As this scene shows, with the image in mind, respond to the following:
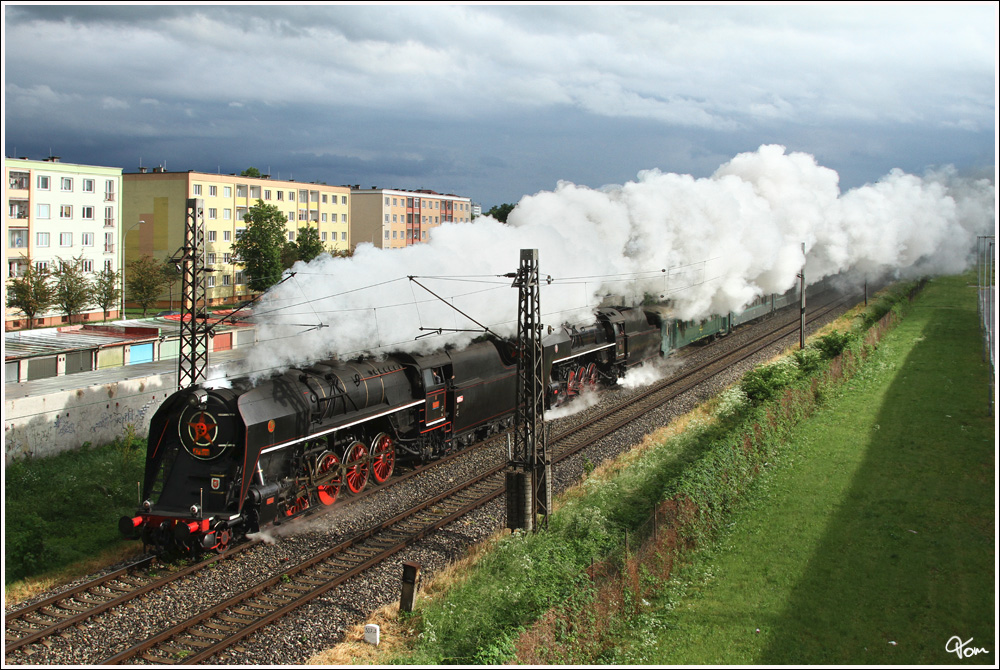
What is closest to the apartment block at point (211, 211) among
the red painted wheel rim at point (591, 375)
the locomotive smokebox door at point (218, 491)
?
the red painted wheel rim at point (591, 375)

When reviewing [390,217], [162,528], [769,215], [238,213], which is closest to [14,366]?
[162,528]

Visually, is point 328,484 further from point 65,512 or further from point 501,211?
point 501,211

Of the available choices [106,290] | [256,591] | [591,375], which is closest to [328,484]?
[256,591]

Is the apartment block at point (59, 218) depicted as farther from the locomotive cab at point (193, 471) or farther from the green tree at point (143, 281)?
the locomotive cab at point (193, 471)

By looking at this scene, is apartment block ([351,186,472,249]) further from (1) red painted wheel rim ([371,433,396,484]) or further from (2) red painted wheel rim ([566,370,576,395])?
(1) red painted wheel rim ([371,433,396,484])

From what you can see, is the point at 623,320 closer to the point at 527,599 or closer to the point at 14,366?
the point at 527,599

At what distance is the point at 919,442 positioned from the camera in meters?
19.8

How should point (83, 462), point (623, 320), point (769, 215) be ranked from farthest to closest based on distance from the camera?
point (769, 215)
point (623, 320)
point (83, 462)

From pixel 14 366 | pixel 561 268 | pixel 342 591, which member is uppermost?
pixel 561 268

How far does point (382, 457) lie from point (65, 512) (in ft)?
20.6

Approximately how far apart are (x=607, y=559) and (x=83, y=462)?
13.8 m

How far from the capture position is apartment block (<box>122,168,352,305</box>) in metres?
53.2

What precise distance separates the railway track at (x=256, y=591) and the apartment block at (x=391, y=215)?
191 ft

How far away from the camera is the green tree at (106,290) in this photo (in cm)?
4104
